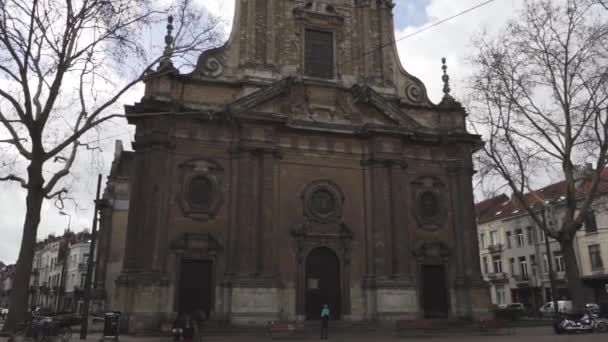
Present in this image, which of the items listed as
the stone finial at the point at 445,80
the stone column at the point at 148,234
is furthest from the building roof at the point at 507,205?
the stone column at the point at 148,234

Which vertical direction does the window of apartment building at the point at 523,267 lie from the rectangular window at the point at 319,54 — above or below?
below

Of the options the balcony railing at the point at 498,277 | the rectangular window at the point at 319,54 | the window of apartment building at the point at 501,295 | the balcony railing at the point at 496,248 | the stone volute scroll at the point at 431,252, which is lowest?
the window of apartment building at the point at 501,295

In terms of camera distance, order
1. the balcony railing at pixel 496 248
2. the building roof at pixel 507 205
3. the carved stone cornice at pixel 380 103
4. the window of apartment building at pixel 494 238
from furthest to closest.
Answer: the window of apartment building at pixel 494 238 → the balcony railing at pixel 496 248 → the building roof at pixel 507 205 → the carved stone cornice at pixel 380 103

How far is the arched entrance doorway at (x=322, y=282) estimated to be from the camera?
20203mm

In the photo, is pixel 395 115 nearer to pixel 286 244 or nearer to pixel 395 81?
pixel 395 81

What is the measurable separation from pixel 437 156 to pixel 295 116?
679 centimetres

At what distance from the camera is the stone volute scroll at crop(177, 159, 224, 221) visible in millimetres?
19516

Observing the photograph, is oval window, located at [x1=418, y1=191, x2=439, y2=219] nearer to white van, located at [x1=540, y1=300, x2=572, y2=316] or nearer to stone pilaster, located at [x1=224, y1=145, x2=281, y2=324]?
stone pilaster, located at [x1=224, y1=145, x2=281, y2=324]

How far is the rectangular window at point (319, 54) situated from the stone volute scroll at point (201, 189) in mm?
6303

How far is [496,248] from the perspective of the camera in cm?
4519

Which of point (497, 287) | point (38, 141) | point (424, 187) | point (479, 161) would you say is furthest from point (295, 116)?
point (497, 287)

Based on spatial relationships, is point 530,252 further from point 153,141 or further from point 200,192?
point 153,141

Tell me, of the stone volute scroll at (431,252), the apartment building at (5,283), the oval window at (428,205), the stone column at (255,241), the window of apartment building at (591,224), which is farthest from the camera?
the apartment building at (5,283)

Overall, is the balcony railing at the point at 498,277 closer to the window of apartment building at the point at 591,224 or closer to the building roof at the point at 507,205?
the building roof at the point at 507,205
